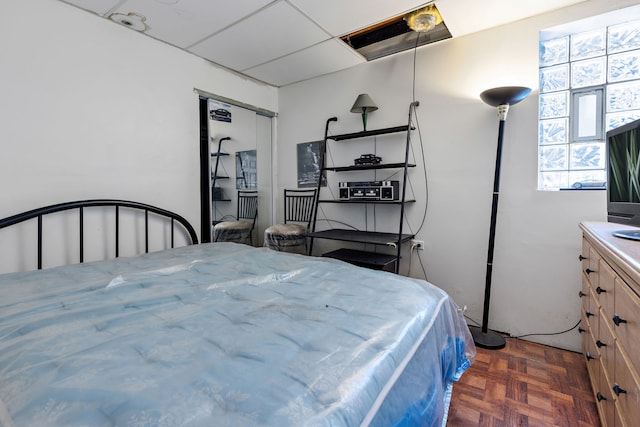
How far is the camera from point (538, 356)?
191 centimetres

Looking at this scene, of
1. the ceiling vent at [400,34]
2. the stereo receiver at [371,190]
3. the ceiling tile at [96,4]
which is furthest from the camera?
the stereo receiver at [371,190]

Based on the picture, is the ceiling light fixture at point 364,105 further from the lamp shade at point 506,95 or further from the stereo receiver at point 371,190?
the lamp shade at point 506,95

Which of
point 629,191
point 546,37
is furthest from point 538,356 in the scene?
point 546,37

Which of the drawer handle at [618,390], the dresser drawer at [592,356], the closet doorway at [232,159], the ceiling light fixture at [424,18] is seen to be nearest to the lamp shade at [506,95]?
the ceiling light fixture at [424,18]

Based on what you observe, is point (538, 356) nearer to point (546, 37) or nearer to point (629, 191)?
point (629, 191)

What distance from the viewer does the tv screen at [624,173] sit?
1.21m

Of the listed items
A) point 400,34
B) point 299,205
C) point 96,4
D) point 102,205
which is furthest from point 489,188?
point 96,4

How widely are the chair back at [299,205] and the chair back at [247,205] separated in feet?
1.12

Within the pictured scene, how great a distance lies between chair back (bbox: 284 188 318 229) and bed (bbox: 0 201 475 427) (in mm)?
1771

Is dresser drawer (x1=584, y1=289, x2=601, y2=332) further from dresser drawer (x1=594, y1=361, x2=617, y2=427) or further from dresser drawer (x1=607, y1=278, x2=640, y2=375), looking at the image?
dresser drawer (x1=607, y1=278, x2=640, y2=375)

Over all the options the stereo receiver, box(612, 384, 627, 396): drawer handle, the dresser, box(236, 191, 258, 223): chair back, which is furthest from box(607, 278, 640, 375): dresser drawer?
box(236, 191, 258, 223): chair back

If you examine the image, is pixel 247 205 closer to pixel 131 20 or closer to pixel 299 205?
pixel 299 205

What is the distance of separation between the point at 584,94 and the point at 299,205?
8.13 feet

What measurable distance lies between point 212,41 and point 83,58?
2.87 feet
